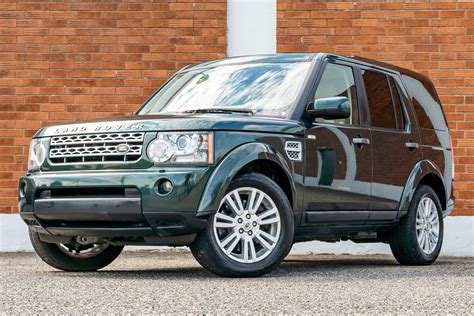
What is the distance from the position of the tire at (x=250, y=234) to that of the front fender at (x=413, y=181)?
202cm

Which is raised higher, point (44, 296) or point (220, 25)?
point (220, 25)

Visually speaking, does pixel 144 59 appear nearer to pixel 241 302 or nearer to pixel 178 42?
pixel 178 42

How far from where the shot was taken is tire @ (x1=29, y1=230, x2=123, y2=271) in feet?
26.8

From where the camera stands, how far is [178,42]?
12.5 metres

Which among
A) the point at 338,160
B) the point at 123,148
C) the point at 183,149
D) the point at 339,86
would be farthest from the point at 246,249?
the point at 339,86

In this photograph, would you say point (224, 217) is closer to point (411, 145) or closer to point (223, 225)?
point (223, 225)

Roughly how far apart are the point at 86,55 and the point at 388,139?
4.75 m

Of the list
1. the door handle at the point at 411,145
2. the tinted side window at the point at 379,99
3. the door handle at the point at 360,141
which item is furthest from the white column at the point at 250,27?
the door handle at the point at 360,141

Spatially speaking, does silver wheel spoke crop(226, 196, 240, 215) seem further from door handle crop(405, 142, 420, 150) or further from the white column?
the white column

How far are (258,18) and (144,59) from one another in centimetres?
147

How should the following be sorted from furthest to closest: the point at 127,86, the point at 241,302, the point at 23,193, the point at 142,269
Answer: the point at 127,86 → the point at 142,269 → the point at 23,193 → the point at 241,302

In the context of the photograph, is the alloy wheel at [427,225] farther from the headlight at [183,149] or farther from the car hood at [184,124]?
the headlight at [183,149]

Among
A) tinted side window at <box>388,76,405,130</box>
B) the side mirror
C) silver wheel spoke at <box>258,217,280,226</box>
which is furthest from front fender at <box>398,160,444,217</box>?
silver wheel spoke at <box>258,217,280,226</box>

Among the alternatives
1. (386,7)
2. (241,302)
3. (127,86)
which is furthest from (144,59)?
(241,302)
